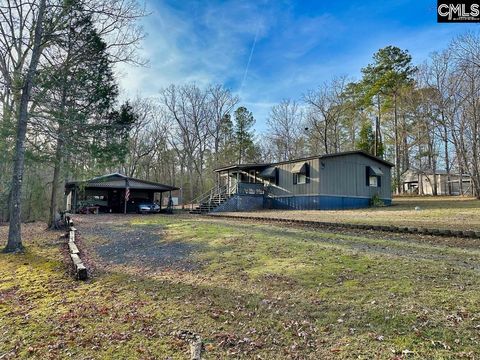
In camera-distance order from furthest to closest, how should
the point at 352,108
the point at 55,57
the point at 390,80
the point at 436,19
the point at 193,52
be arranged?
the point at 352,108 → the point at 390,80 → the point at 193,52 → the point at 55,57 → the point at 436,19

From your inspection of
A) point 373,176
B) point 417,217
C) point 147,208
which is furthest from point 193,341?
point 147,208

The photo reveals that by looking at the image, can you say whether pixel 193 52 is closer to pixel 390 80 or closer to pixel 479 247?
pixel 479 247

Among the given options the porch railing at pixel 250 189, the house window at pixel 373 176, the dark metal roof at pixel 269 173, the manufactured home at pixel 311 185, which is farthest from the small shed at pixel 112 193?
the house window at pixel 373 176

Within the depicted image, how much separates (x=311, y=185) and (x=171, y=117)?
25.3m

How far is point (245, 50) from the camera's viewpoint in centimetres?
2056

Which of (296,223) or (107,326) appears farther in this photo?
(296,223)

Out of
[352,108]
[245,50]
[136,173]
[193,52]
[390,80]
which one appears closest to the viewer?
[193,52]

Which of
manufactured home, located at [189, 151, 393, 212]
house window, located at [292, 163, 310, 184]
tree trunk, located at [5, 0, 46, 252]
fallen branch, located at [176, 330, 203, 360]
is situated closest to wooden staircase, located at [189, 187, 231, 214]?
manufactured home, located at [189, 151, 393, 212]

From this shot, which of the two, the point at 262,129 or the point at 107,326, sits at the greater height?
the point at 262,129

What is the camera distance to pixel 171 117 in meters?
40.6

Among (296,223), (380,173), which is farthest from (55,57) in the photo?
(380,173)

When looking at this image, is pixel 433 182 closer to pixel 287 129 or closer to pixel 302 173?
pixel 287 129

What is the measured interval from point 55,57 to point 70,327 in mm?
12698

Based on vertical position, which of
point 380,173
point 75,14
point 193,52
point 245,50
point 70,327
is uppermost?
point 245,50
